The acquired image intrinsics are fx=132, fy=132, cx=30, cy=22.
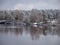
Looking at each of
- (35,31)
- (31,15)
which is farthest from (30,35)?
(31,15)

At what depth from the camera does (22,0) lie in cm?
197

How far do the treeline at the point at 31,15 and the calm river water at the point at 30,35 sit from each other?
119 mm

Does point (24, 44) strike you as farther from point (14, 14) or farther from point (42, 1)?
point (42, 1)

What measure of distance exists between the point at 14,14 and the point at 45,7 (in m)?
0.47

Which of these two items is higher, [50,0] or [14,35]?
[50,0]

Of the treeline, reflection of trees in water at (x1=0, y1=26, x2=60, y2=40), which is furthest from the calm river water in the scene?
the treeline

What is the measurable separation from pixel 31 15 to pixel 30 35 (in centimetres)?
30


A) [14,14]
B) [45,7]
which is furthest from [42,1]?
[14,14]

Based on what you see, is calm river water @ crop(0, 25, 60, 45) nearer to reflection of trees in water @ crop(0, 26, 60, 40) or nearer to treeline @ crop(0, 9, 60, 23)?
reflection of trees in water @ crop(0, 26, 60, 40)

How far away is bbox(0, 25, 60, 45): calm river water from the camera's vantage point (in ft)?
6.32

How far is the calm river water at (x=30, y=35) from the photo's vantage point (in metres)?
1.93

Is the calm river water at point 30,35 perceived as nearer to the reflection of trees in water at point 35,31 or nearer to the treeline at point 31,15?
the reflection of trees in water at point 35,31

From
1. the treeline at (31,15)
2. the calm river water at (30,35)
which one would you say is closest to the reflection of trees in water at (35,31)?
the calm river water at (30,35)

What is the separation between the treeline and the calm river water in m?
0.12
